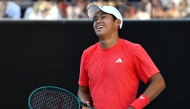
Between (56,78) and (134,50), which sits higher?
(134,50)

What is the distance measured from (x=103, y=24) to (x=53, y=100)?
806 mm

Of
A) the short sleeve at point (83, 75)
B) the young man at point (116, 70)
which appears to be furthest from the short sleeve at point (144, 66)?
the short sleeve at point (83, 75)

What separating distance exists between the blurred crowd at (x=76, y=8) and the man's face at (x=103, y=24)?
3.08 metres

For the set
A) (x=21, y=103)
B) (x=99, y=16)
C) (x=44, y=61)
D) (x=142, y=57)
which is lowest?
(x=21, y=103)

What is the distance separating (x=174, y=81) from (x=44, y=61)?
5.07 ft

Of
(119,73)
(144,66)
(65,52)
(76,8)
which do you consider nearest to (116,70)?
(119,73)

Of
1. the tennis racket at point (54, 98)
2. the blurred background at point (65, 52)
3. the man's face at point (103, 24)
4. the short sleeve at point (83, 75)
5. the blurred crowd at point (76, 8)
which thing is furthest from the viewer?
the blurred crowd at point (76, 8)

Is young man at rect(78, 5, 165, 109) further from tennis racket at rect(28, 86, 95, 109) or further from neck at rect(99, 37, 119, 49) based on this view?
tennis racket at rect(28, 86, 95, 109)

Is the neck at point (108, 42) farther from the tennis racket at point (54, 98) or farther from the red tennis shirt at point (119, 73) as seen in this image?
the tennis racket at point (54, 98)

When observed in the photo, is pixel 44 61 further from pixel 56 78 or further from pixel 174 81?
pixel 174 81

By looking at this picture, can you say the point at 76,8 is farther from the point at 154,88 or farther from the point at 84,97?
the point at 154,88

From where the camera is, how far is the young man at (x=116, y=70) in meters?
4.59

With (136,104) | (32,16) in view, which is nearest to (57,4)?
(32,16)

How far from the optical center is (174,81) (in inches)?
244
